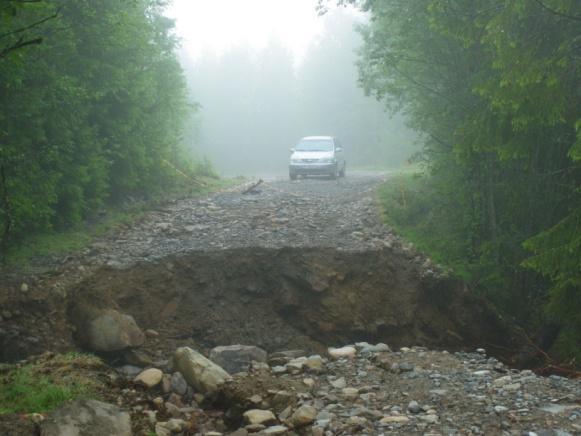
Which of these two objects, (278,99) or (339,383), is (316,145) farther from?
(278,99)

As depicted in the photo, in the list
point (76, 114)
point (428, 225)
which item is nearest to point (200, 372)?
point (76, 114)

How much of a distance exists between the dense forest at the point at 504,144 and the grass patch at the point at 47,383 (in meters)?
5.81

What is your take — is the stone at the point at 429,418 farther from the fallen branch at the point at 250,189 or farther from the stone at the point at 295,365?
the fallen branch at the point at 250,189

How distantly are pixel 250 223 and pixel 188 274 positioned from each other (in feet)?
10.2

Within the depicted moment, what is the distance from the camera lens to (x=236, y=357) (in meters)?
7.94

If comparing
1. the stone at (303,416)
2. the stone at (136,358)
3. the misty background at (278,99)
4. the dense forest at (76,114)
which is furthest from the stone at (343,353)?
the misty background at (278,99)

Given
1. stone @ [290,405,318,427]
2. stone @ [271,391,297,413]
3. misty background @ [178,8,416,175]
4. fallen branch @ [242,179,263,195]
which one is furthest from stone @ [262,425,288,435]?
misty background @ [178,8,416,175]

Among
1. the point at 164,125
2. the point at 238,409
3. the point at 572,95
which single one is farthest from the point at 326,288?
the point at 164,125

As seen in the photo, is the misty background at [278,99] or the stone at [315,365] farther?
the misty background at [278,99]

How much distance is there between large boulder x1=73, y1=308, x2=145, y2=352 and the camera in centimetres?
826

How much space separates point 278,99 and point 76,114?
201 ft

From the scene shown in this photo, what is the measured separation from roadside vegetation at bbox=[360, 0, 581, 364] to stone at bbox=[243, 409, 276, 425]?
4.07m

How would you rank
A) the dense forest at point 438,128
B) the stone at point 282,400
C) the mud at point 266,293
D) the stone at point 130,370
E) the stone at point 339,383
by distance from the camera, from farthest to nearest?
the mud at point 266,293 < the stone at point 130,370 < the dense forest at point 438,128 < the stone at point 339,383 < the stone at point 282,400

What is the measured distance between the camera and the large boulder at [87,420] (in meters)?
4.96
